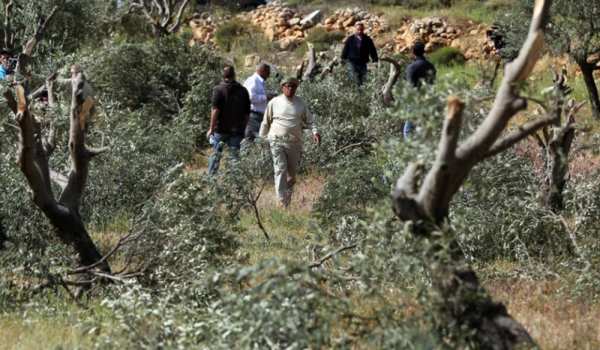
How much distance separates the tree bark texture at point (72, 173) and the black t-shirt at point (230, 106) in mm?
4612

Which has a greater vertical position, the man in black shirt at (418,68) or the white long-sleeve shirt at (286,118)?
the man in black shirt at (418,68)

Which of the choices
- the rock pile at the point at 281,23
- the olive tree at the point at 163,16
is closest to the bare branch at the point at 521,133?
the olive tree at the point at 163,16

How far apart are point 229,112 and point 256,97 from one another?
116 centimetres

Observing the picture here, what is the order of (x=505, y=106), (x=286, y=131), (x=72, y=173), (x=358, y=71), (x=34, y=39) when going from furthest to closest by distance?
(x=358, y=71)
(x=34, y=39)
(x=286, y=131)
(x=72, y=173)
(x=505, y=106)

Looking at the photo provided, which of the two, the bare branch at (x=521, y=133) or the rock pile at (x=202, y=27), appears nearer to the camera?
the bare branch at (x=521, y=133)

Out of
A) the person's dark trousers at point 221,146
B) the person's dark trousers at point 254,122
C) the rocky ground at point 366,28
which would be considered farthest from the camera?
the rocky ground at point 366,28

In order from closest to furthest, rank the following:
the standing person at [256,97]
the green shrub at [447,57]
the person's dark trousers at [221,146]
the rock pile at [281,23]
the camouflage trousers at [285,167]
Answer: the person's dark trousers at [221,146]
the camouflage trousers at [285,167]
the standing person at [256,97]
the green shrub at [447,57]
the rock pile at [281,23]

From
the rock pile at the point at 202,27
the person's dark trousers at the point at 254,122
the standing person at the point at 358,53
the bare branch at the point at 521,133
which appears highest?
the bare branch at the point at 521,133

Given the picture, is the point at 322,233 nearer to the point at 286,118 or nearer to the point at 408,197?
the point at 408,197

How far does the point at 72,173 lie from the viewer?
7613mm

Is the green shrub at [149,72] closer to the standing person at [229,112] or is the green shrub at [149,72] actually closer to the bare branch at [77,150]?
the standing person at [229,112]

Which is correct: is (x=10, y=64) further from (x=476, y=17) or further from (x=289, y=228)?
(x=476, y=17)

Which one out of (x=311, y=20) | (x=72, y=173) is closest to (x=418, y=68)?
(x=72, y=173)

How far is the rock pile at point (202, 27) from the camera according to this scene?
135 ft
